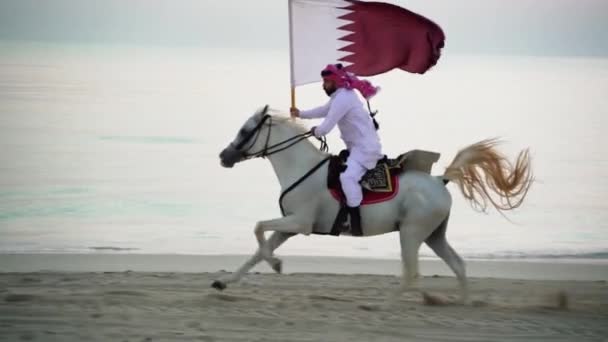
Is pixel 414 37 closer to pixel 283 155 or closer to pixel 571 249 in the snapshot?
pixel 283 155

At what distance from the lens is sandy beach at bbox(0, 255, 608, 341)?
10.0 m

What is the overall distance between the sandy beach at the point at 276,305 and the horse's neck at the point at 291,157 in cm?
115

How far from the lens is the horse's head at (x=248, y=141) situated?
1159 cm

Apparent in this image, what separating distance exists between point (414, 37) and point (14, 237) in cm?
645

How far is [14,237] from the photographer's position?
16.2 meters

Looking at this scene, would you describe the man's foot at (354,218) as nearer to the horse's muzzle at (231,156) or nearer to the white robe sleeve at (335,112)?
the white robe sleeve at (335,112)

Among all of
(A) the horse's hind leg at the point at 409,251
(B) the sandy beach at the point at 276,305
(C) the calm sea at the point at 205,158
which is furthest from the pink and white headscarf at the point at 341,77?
(C) the calm sea at the point at 205,158

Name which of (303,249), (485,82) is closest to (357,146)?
(303,249)

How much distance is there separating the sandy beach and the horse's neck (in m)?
1.15

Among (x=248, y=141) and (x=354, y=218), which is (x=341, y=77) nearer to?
(x=248, y=141)

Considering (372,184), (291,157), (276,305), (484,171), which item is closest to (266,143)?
(291,157)

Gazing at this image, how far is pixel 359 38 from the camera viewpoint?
12.7 m

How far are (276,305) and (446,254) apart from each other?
187 cm

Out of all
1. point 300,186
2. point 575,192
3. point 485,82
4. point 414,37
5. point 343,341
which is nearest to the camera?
point 343,341
